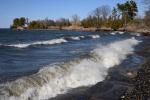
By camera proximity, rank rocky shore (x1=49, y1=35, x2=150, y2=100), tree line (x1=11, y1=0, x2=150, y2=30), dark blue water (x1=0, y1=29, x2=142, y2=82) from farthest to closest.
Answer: tree line (x1=11, y1=0, x2=150, y2=30), dark blue water (x1=0, y1=29, x2=142, y2=82), rocky shore (x1=49, y1=35, x2=150, y2=100)

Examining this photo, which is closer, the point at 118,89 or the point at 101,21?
the point at 118,89

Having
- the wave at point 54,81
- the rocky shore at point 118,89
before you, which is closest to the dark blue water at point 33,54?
the wave at point 54,81

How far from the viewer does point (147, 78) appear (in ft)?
49.5

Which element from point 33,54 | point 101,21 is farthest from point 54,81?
point 101,21

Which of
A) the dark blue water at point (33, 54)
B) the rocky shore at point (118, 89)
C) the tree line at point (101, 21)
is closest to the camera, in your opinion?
the rocky shore at point (118, 89)

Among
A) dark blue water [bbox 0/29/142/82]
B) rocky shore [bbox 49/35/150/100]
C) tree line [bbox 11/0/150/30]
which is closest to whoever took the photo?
rocky shore [bbox 49/35/150/100]

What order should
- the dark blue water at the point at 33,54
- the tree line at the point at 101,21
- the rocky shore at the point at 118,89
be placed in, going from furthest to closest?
A: the tree line at the point at 101,21 → the dark blue water at the point at 33,54 → the rocky shore at the point at 118,89

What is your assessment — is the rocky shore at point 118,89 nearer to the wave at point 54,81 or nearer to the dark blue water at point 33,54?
the wave at point 54,81

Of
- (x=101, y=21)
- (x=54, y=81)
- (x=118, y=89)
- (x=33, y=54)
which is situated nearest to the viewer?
(x=118, y=89)

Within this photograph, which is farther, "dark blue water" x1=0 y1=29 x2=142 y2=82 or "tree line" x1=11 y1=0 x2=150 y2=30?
"tree line" x1=11 y1=0 x2=150 y2=30

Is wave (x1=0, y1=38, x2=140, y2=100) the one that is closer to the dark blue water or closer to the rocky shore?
the rocky shore

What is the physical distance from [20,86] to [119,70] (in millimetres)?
7510

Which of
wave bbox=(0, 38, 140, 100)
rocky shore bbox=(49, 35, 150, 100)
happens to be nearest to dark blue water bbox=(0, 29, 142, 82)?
wave bbox=(0, 38, 140, 100)

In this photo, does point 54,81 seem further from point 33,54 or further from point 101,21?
point 101,21
